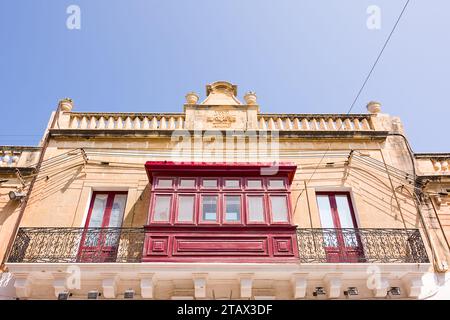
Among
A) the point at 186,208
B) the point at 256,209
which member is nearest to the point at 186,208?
the point at 186,208

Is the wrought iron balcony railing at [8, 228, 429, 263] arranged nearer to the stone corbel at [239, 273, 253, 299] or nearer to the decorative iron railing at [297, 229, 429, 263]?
the decorative iron railing at [297, 229, 429, 263]

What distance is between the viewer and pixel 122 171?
9.50m

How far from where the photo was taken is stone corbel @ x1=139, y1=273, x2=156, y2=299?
285 inches

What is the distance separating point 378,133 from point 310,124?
1.87 metres

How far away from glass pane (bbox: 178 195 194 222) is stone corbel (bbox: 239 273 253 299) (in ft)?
5.45

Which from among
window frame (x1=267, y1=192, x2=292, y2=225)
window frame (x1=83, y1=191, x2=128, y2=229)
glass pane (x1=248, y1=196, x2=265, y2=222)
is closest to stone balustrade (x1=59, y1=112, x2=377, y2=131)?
window frame (x1=83, y1=191, x2=128, y2=229)

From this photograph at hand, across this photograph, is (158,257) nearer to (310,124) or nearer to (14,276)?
(14,276)

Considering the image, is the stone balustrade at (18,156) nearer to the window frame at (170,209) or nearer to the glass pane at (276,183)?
the window frame at (170,209)

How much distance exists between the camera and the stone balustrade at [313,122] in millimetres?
10625

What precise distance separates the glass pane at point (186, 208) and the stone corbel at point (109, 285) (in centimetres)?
180

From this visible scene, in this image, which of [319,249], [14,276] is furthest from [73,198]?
[319,249]

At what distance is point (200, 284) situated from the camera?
7258mm

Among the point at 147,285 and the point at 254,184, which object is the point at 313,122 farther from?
the point at 147,285

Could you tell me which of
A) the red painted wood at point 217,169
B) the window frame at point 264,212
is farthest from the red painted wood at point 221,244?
the red painted wood at point 217,169
